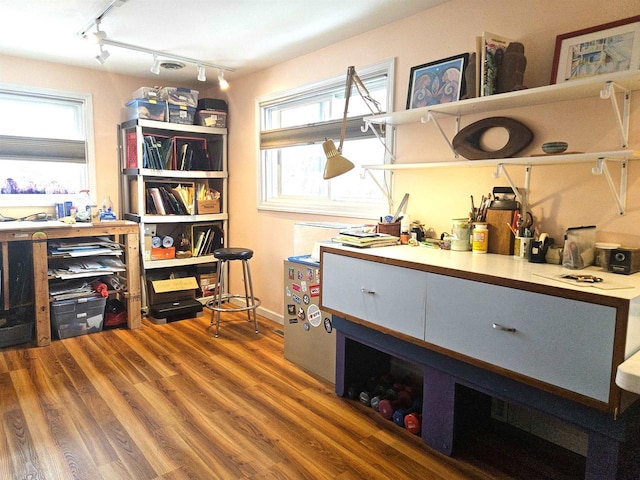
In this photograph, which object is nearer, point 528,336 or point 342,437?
point 528,336

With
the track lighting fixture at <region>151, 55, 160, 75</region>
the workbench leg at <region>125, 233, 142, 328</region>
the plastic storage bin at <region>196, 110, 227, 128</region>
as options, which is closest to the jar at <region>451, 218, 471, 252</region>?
the track lighting fixture at <region>151, 55, 160, 75</region>

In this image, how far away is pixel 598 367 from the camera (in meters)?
1.33

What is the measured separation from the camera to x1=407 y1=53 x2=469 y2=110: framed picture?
2.19m

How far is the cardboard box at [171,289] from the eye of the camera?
3.86m

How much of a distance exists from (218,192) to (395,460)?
3.07 metres

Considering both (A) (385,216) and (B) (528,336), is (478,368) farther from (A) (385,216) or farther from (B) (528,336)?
(A) (385,216)

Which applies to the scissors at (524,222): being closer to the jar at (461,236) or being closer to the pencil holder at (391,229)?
the jar at (461,236)

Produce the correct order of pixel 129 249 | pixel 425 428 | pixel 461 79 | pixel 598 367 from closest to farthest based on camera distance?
pixel 598 367 → pixel 425 428 → pixel 461 79 → pixel 129 249

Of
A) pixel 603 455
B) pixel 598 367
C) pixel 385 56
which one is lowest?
pixel 603 455

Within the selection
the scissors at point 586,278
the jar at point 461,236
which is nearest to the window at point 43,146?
the jar at point 461,236

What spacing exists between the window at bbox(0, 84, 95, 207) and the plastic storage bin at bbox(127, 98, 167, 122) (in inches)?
15.8

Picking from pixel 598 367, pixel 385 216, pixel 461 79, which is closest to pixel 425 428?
pixel 598 367

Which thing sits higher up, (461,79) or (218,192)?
(461,79)

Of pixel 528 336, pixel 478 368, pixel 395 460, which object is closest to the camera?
pixel 528 336
